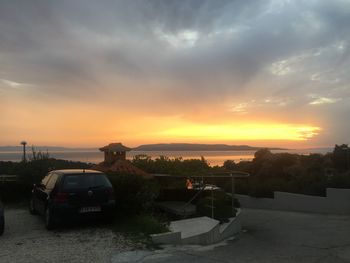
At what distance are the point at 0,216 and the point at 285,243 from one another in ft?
23.4

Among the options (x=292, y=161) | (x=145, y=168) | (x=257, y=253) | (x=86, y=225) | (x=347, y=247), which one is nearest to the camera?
(x=257, y=253)

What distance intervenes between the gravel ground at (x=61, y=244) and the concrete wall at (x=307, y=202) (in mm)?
11443

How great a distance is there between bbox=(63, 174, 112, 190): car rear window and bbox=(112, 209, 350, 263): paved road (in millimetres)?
2765

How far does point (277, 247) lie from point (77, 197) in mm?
5020

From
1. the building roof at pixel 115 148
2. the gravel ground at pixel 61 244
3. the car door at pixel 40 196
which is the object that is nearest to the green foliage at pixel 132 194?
the gravel ground at pixel 61 244

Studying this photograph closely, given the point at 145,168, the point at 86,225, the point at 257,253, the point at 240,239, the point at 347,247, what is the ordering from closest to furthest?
1. the point at 257,253
2. the point at 347,247
3. the point at 86,225
4. the point at 240,239
5. the point at 145,168

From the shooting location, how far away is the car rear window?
10.9 m

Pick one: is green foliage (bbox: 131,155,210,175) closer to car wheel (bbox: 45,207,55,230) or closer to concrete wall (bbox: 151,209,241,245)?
concrete wall (bbox: 151,209,241,245)

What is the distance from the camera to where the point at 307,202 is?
2028 centimetres

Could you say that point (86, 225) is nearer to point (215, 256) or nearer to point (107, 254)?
point (107, 254)

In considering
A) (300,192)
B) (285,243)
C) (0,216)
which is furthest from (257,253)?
(300,192)

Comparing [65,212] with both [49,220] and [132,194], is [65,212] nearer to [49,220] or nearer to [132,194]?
[49,220]

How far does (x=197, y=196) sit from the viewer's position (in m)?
16.5

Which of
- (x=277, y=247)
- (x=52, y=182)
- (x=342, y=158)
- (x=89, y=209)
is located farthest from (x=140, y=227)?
(x=342, y=158)
